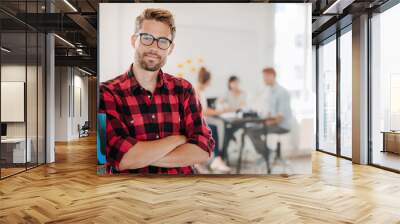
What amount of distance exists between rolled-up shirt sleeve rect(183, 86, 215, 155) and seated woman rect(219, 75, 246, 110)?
0.43m

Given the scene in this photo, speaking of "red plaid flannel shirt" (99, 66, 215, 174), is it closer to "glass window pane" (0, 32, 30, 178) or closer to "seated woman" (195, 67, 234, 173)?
"seated woman" (195, 67, 234, 173)

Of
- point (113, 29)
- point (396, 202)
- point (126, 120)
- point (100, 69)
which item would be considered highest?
point (113, 29)

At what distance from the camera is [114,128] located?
6.18 meters

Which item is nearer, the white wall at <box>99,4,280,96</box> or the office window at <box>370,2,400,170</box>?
the white wall at <box>99,4,280,96</box>

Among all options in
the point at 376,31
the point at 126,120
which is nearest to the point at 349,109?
the point at 376,31

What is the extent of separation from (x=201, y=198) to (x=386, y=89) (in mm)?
4645

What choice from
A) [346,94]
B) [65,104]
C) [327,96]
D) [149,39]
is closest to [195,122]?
[149,39]

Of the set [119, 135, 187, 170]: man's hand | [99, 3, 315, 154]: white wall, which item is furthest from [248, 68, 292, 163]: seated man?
[119, 135, 187, 170]: man's hand

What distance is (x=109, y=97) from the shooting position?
6.23 m

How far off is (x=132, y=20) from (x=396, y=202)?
466 cm

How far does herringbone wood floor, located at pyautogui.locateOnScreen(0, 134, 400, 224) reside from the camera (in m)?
4.06

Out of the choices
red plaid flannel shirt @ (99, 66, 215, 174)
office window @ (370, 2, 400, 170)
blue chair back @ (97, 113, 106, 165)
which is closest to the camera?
red plaid flannel shirt @ (99, 66, 215, 174)

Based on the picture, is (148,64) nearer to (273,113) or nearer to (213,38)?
(213,38)

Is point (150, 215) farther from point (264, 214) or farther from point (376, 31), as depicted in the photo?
point (376, 31)
